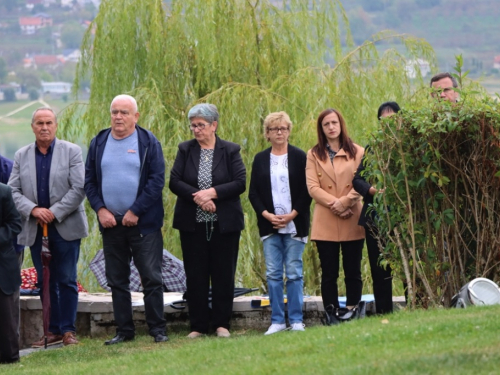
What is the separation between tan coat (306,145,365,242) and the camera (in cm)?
Result: 1026

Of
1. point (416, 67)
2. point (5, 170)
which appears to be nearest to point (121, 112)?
point (5, 170)

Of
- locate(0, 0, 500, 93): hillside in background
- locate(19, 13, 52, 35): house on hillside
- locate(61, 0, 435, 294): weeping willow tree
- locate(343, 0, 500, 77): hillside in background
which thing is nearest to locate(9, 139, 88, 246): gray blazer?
locate(61, 0, 435, 294): weeping willow tree

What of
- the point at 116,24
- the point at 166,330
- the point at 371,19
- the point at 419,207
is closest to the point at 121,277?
the point at 166,330

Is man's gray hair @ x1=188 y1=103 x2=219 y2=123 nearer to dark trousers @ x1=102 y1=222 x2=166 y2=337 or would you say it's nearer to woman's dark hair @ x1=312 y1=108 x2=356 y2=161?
woman's dark hair @ x1=312 y1=108 x2=356 y2=161

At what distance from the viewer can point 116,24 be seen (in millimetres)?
16469

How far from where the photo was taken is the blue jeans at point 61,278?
10.4 m

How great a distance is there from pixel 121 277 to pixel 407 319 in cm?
336

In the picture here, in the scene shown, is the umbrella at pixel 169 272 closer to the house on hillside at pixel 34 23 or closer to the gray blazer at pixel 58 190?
the gray blazer at pixel 58 190

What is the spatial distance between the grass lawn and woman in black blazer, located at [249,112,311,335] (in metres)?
1.00

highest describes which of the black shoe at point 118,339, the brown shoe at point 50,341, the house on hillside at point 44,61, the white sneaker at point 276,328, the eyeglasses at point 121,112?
the house on hillside at point 44,61

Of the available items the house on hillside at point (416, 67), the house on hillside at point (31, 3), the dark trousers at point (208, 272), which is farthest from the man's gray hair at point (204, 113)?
→ the house on hillside at point (31, 3)

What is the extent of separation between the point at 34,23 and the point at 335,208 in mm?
128240

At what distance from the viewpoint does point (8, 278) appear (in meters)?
9.62

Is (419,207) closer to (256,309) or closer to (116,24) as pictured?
(256,309)
